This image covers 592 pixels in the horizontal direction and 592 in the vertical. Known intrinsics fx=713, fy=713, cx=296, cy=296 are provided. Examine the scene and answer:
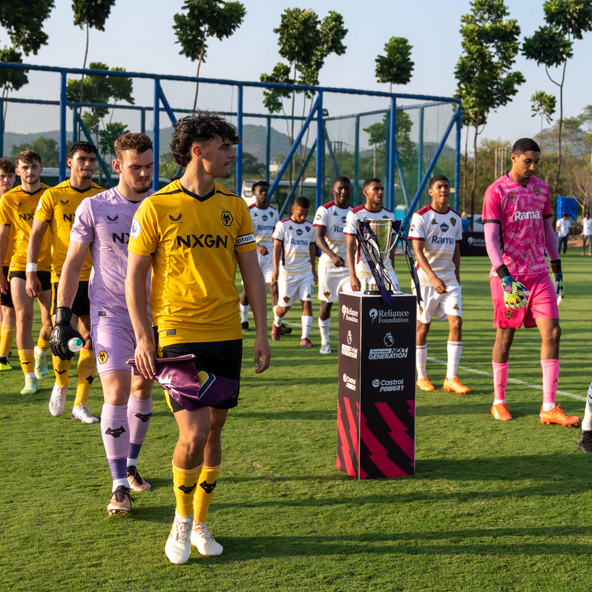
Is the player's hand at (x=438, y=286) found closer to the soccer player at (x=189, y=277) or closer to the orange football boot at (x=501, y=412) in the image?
Answer: the orange football boot at (x=501, y=412)

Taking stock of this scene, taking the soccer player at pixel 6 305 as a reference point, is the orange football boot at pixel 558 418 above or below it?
below

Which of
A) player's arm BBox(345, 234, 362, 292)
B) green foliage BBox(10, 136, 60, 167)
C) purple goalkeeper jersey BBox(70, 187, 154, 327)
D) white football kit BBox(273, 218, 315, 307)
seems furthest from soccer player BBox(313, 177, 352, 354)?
green foliage BBox(10, 136, 60, 167)

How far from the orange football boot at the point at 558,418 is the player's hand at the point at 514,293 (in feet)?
3.25

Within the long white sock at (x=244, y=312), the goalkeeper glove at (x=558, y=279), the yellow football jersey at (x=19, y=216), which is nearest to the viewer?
the goalkeeper glove at (x=558, y=279)

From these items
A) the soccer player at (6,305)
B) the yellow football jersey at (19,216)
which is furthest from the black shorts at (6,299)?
the yellow football jersey at (19,216)

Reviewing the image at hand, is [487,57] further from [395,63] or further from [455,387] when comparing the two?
[455,387]

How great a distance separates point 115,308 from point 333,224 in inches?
220

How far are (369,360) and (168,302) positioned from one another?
5.56 feet

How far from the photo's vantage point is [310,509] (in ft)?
13.9

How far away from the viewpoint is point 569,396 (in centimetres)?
722

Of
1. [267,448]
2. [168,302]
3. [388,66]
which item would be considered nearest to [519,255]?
[267,448]

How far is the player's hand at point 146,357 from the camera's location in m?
3.38

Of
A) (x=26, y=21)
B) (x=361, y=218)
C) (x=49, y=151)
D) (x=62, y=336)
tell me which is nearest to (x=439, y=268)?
(x=361, y=218)

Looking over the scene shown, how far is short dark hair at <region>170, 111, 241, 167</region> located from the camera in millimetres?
3412
